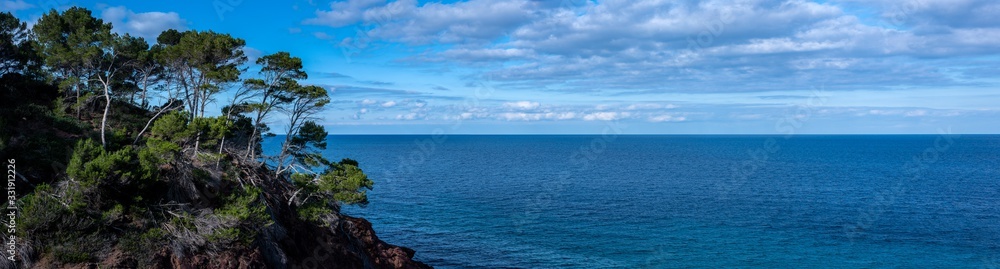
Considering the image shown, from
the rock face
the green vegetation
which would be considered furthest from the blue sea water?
the green vegetation

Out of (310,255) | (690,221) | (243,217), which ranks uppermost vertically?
(243,217)

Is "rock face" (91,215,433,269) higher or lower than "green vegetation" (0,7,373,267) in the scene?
lower

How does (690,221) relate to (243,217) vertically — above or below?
below

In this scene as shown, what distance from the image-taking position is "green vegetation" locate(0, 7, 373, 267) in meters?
23.3

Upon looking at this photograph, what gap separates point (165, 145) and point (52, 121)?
12.9m

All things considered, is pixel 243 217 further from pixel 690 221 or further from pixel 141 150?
pixel 690 221

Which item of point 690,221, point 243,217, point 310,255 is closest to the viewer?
point 243,217

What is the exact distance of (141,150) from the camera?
2667 cm

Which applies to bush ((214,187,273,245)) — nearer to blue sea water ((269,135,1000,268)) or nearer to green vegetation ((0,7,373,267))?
green vegetation ((0,7,373,267))

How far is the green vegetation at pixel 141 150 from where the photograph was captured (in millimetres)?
23312

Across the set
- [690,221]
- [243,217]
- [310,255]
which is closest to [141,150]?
[243,217]

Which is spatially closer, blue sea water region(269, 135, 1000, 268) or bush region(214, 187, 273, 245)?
bush region(214, 187, 273, 245)

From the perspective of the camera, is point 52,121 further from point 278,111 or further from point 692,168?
point 692,168

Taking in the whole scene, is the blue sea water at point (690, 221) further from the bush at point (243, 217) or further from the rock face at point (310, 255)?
the bush at point (243, 217)
